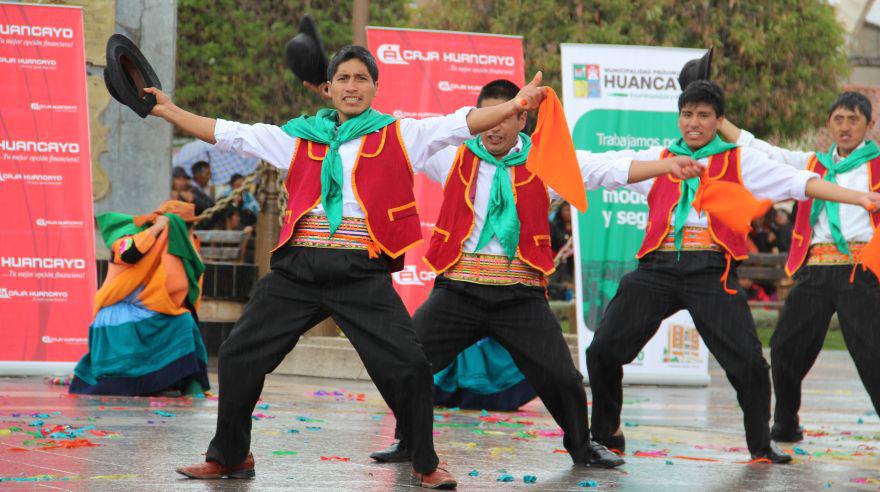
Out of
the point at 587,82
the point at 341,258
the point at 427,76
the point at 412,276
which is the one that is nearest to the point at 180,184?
the point at 412,276

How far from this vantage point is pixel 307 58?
7.31 meters

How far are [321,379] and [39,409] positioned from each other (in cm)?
377

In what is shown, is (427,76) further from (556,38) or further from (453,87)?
(556,38)

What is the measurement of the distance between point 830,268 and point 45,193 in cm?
623

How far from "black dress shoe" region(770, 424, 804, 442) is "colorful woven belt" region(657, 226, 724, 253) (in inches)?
65.4

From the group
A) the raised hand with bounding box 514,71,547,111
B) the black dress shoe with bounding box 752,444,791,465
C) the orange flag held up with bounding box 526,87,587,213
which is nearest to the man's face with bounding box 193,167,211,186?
the black dress shoe with bounding box 752,444,791,465

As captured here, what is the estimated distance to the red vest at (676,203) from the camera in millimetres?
7289

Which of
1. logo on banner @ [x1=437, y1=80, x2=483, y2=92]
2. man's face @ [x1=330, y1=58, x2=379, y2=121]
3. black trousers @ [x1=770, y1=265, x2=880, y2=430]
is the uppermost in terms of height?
logo on banner @ [x1=437, y1=80, x2=483, y2=92]

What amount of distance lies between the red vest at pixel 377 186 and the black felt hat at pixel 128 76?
673 mm

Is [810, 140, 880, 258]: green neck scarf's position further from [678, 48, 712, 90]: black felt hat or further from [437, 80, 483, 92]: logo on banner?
[437, 80, 483, 92]: logo on banner

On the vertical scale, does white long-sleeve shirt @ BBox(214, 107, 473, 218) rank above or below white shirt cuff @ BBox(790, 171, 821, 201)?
above

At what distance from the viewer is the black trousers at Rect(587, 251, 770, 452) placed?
718 centimetres

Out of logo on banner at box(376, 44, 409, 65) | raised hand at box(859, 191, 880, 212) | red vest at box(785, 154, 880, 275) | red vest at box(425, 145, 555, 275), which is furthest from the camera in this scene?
logo on banner at box(376, 44, 409, 65)

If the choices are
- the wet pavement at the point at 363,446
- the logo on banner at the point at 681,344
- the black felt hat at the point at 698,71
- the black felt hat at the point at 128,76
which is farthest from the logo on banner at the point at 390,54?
the black felt hat at the point at 128,76
